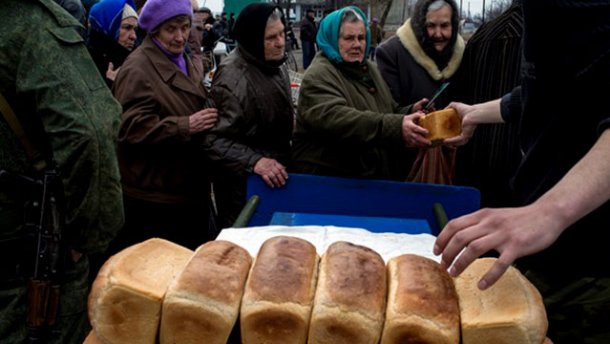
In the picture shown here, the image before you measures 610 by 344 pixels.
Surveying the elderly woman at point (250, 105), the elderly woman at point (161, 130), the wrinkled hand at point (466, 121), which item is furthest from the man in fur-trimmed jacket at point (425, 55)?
the wrinkled hand at point (466, 121)

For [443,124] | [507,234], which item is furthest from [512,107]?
[507,234]

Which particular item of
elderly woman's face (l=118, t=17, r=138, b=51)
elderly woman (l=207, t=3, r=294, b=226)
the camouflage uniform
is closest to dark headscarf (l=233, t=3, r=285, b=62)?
elderly woman (l=207, t=3, r=294, b=226)

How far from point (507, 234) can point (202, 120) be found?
2315 millimetres

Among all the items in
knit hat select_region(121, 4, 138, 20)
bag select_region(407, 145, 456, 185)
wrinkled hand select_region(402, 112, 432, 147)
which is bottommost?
bag select_region(407, 145, 456, 185)

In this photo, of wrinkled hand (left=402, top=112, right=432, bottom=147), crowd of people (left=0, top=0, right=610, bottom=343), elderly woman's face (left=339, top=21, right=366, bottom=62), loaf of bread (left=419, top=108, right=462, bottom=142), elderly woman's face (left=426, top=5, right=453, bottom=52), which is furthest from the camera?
elderly woman's face (left=426, top=5, right=453, bottom=52)

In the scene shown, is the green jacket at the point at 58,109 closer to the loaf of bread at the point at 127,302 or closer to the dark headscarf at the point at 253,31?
the loaf of bread at the point at 127,302

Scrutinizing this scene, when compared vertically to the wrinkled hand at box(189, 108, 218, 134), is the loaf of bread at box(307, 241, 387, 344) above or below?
above

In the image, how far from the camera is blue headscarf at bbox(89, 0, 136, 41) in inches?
164

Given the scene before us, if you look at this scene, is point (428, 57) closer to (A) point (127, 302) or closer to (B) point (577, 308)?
(B) point (577, 308)

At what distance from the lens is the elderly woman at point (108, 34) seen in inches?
164

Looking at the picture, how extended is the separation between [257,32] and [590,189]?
2.49 m

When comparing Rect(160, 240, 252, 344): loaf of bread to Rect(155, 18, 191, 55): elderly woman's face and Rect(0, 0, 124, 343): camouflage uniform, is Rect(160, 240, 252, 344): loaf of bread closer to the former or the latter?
Rect(0, 0, 124, 343): camouflage uniform

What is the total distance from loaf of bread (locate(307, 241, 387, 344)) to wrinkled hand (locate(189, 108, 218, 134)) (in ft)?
6.47

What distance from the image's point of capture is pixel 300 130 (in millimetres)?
3387
